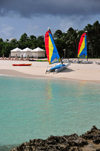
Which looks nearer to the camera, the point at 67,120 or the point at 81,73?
the point at 67,120

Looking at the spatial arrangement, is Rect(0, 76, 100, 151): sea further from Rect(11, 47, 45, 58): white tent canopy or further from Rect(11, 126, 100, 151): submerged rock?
Rect(11, 47, 45, 58): white tent canopy

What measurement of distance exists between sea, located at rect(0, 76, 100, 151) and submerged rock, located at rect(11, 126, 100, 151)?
1648mm

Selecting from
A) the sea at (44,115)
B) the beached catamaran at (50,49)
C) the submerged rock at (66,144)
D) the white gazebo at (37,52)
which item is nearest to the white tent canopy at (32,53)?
the white gazebo at (37,52)

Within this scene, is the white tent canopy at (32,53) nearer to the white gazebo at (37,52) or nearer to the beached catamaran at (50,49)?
the white gazebo at (37,52)

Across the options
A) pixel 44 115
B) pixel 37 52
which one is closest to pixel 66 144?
pixel 44 115

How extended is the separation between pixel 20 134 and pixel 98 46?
159 ft

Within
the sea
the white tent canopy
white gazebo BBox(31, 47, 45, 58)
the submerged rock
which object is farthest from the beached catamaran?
white gazebo BBox(31, 47, 45, 58)

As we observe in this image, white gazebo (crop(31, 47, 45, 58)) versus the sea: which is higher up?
white gazebo (crop(31, 47, 45, 58))

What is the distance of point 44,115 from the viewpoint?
1168cm

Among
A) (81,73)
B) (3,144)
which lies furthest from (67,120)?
(81,73)

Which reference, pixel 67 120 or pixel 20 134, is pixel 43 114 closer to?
pixel 67 120

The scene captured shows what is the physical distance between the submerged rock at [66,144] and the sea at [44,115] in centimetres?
165

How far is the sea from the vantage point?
29.2 feet

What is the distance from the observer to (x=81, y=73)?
27.5 metres
